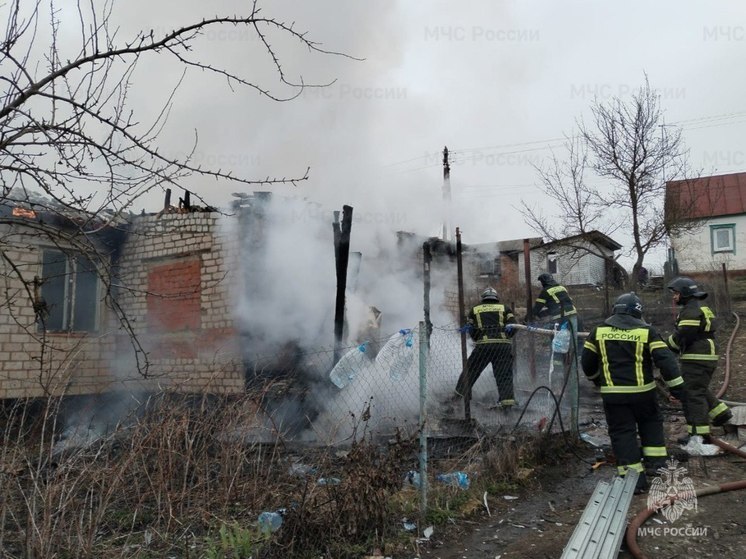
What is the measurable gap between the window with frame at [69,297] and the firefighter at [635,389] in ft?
28.1

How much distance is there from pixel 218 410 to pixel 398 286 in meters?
6.24

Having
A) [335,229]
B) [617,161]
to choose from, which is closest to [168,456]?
[335,229]

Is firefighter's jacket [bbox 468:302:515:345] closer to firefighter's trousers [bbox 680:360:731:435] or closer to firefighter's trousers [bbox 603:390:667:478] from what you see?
firefighter's trousers [bbox 680:360:731:435]

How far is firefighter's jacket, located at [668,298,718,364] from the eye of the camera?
18.6 feet

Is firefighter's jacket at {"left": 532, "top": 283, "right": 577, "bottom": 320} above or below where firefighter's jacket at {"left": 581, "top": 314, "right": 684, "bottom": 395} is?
above

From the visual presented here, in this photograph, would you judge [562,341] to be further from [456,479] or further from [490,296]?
[456,479]

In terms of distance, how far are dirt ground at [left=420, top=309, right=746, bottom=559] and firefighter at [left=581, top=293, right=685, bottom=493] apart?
13.9 inches

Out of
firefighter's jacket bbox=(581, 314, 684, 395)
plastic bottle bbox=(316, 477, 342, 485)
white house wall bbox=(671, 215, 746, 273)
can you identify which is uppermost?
white house wall bbox=(671, 215, 746, 273)

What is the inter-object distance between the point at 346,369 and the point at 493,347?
1.83 metres

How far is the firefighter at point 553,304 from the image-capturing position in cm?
776

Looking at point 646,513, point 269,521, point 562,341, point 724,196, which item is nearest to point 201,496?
point 269,521

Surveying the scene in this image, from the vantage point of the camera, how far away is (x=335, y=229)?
8.13m

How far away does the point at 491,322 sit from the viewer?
7.25 meters

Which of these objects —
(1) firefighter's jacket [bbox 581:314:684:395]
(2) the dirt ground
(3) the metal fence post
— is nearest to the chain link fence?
(2) the dirt ground
